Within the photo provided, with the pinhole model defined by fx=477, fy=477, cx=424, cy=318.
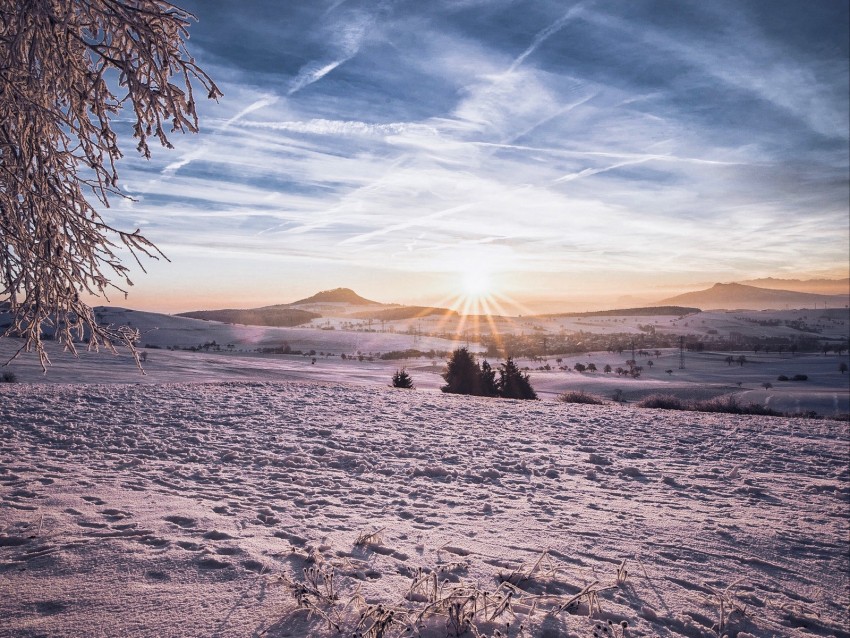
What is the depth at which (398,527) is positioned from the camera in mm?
3871

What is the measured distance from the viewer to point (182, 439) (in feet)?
21.8

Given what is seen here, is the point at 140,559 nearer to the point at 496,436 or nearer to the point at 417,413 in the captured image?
the point at 496,436

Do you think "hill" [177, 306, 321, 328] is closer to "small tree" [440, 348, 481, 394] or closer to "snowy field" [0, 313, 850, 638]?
"small tree" [440, 348, 481, 394]

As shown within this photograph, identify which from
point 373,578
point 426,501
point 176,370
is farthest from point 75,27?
point 176,370

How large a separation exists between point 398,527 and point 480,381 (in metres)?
15.8

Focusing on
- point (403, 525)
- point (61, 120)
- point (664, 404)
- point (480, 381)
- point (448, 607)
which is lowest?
point (664, 404)

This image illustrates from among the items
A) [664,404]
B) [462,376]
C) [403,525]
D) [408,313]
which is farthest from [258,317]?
[403,525]

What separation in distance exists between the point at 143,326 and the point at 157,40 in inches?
2634

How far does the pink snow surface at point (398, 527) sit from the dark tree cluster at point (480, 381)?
10915 mm

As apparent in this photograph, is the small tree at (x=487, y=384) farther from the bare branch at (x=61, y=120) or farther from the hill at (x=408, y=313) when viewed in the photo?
the hill at (x=408, y=313)

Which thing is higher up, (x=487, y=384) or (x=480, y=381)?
(x=480, y=381)

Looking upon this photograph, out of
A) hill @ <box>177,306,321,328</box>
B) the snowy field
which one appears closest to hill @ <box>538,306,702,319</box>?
hill @ <box>177,306,321,328</box>

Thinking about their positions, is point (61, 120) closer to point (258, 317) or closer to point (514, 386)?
point (514, 386)

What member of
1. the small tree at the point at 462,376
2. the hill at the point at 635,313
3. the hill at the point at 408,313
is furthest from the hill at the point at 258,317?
the small tree at the point at 462,376
